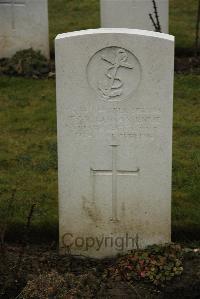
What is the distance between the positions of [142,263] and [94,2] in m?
8.46

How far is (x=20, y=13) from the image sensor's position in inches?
384

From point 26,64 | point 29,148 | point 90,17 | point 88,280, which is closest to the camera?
point 88,280

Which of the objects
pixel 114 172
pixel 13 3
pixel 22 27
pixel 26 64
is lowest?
pixel 114 172

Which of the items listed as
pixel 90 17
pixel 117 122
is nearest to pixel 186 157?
pixel 117 122

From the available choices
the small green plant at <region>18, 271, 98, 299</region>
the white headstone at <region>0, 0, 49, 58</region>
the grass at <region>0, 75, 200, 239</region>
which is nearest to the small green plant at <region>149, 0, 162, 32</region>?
the grass at <region>0, 75, 200, 239</region>

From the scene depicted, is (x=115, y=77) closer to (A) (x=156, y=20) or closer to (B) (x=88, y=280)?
(B) (x=88, y=280)

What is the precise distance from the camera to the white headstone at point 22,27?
31.8 ft

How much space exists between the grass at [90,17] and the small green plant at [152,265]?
18.6 feet

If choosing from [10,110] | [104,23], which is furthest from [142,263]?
[104,23]

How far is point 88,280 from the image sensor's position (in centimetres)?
477

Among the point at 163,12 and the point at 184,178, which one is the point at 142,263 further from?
the point at 163,12

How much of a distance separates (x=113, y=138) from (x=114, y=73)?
438mm

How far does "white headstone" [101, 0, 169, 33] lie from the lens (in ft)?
31.9

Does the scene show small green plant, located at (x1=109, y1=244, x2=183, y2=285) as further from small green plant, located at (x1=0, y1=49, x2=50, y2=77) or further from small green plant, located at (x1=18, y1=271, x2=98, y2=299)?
small green plant, located at (x1=0, y1=49, x2=50, y2=77)
